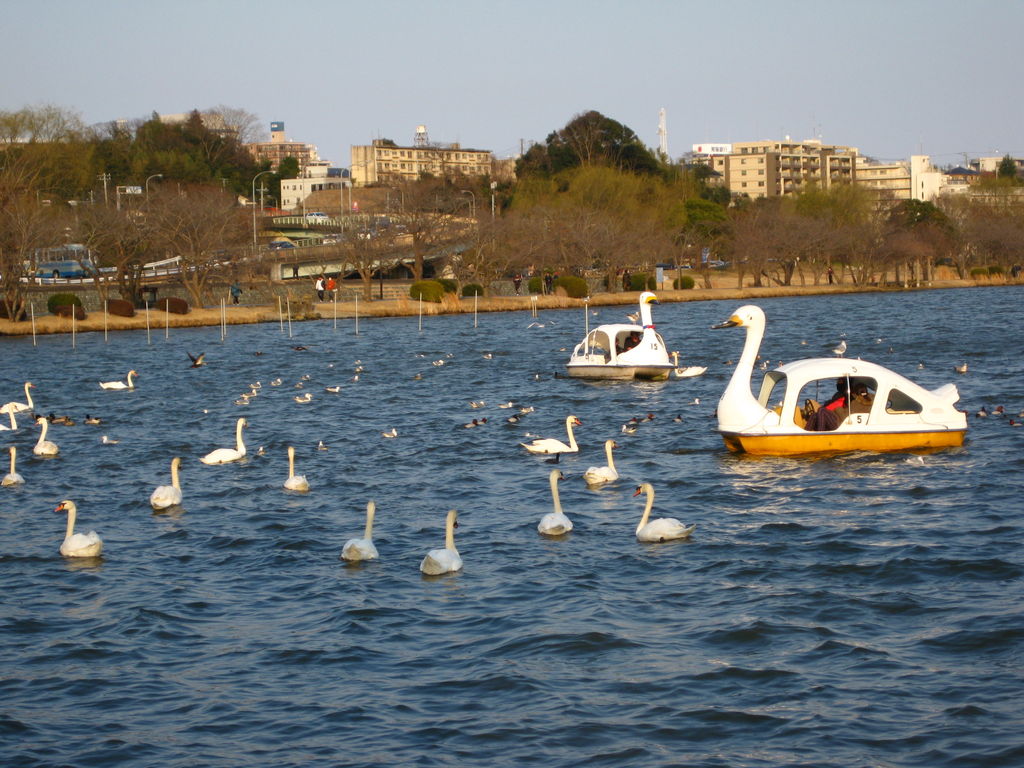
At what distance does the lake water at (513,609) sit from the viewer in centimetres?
1119

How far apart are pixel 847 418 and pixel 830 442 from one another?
0.51m

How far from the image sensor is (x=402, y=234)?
88688 mm

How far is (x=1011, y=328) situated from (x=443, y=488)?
136 feet

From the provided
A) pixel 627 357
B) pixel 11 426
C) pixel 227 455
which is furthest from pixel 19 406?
pixel 627 357

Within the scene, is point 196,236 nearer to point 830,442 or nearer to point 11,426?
point 11,426

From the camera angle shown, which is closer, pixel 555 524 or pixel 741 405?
pixel 555 524

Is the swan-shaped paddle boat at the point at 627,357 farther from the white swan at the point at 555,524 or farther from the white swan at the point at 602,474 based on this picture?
the white swan at the point at 555,524

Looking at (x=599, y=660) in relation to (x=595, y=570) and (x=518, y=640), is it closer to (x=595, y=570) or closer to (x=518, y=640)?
(x=518, y=640)

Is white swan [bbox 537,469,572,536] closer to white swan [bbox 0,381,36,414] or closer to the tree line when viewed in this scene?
white swan [bbox 0,381,36,414]

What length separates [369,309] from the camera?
253ft

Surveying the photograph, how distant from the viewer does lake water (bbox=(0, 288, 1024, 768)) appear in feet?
36.7

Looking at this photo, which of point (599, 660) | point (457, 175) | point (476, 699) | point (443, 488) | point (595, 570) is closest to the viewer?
point (476, 699)

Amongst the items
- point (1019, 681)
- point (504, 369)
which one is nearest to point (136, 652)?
point (1019, 681)

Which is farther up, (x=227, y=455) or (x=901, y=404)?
(x=901, y=404)
